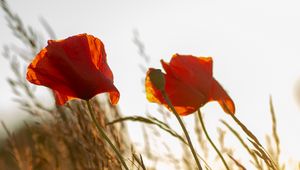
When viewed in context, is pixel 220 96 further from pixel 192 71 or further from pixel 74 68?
pixel 74 68

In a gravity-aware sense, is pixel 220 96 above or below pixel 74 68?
below

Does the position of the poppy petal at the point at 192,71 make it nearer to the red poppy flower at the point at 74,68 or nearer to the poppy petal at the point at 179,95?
the poppy petal at the point at 179,95

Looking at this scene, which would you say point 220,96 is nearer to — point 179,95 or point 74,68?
point 179,95

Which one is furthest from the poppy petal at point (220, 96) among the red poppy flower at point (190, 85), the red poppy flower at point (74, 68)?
the red poppy flower at point (74, 68)

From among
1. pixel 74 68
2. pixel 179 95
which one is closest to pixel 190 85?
pixel 179 95

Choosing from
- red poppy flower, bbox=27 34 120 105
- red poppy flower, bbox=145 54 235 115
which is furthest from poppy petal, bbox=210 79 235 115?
red poppy flower, bbox=27 34 120 105

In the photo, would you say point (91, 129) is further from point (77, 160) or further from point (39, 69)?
point (39, 69)
